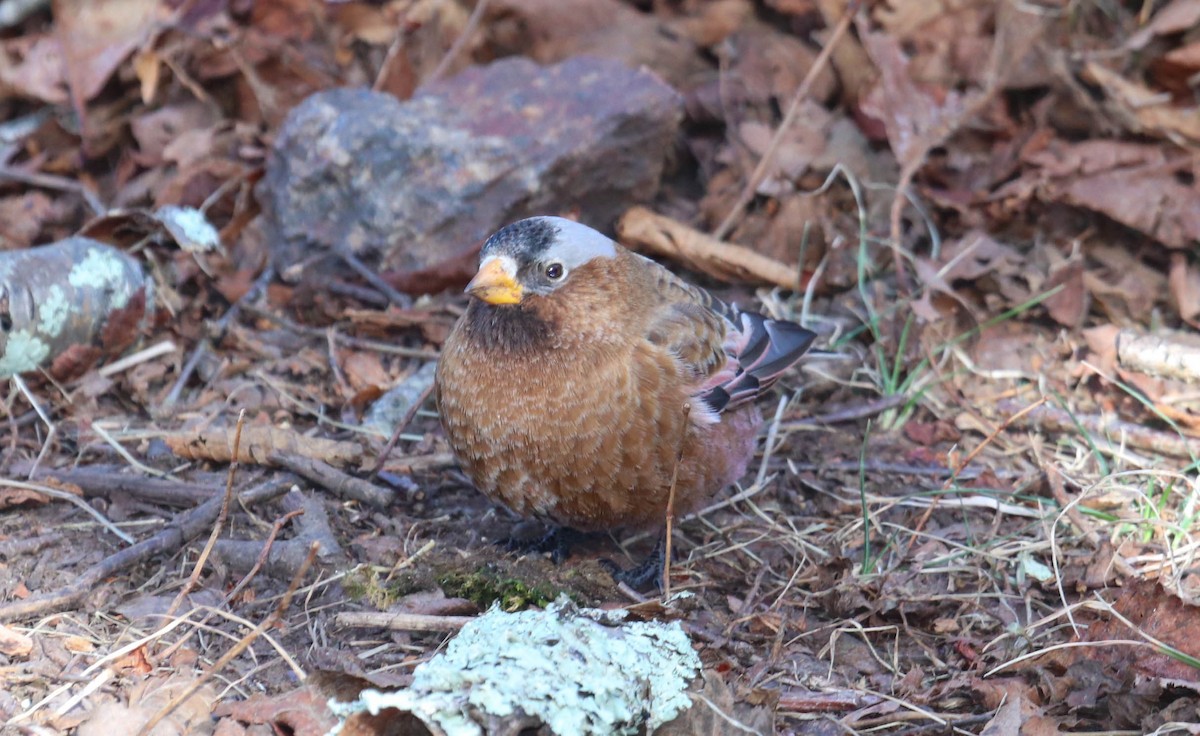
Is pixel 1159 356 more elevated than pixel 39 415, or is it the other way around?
pixel 39 415

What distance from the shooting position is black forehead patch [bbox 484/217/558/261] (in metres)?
4.11

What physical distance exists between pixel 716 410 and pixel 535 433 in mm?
768

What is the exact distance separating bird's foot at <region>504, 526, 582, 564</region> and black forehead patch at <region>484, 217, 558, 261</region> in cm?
119

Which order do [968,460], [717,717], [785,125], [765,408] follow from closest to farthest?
[717,717] < [968,460] < [765,408] < [785,125]

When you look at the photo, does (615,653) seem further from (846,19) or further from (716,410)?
(846,19)

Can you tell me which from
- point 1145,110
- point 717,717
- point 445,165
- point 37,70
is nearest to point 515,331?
point 717,717

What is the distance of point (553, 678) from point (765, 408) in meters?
2.69

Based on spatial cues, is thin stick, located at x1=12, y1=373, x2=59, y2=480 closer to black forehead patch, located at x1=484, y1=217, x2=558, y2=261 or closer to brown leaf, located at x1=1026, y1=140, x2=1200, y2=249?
black forehead patch, located at x1=484, y1=217, x2=558, y2=261

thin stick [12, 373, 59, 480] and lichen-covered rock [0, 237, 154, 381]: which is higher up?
lichen-covered rock [0, 237, 154, 381]

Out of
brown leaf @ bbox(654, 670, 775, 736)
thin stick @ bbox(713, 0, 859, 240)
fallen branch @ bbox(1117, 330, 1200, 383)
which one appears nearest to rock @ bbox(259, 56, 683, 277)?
thin stick @ bbox(713, 0, 859, 240)

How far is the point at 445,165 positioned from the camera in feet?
19.6

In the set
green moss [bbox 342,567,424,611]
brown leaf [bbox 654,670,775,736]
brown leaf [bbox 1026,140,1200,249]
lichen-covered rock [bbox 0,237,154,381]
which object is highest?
lichen-covered rock [bbox 0,237,154,381]

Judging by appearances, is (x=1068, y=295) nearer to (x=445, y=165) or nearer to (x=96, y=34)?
(x=445, y=165)

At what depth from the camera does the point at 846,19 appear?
6.71 metres
